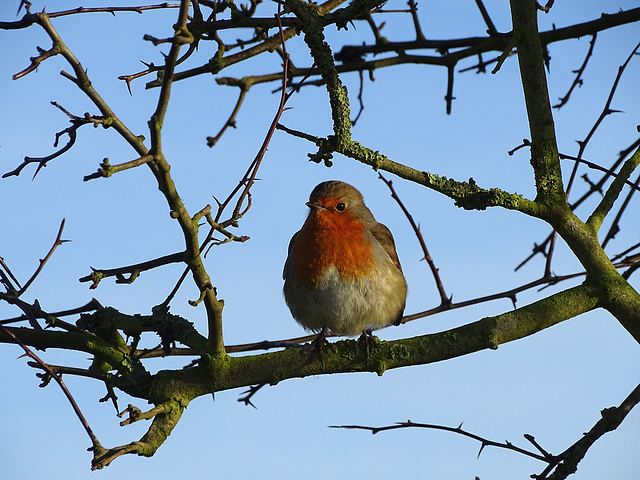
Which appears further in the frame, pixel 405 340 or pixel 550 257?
pixel 550 257

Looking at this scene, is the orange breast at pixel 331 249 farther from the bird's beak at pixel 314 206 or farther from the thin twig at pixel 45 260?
the thin twig at pixel 45 260

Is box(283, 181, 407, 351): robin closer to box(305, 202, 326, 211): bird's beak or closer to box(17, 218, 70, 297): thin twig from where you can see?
box(305, 202, 326, 211): bird's beak

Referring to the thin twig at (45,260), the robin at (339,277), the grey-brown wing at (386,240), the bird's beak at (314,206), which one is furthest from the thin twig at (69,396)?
the grey-brown wing at (386,240)

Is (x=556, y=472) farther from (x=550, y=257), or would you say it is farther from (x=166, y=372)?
(x=166, y=372)

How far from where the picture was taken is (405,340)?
417cm

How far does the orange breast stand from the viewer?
17.7ft

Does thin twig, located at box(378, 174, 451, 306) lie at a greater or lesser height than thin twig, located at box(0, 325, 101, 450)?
greater

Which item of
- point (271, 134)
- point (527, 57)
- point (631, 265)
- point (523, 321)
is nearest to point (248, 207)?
point (271, 134)

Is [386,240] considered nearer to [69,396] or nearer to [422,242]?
[422,242]

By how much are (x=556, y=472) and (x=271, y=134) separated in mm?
2202

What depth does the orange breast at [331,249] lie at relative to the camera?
539 centimetres

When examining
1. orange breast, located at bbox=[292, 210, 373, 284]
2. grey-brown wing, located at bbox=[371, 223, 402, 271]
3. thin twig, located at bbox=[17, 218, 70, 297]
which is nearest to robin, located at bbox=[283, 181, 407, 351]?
orange breast, located at bbox=[292, 210, 373, 284]

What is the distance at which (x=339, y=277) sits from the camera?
17.6 ft

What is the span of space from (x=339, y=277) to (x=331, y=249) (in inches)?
8.8
